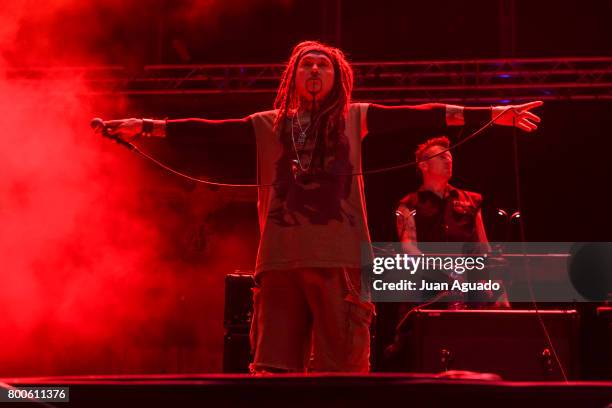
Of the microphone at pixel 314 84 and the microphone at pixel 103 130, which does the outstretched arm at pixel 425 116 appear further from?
the microphone at pixel 103 130

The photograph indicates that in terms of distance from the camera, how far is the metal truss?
22.2 feet

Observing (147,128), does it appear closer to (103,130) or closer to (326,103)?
(103,130)

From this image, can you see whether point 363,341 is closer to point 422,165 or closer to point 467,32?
point 422,165

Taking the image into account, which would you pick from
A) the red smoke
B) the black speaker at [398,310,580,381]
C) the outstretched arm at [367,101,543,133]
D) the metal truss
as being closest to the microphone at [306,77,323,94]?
the outstretched arm at [367,101,543,133]

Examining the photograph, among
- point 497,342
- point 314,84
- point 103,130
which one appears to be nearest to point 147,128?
point 103,130

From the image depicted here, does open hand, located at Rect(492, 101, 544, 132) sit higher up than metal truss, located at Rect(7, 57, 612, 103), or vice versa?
metal truss, located at Rect(7, 57, 612, 103)

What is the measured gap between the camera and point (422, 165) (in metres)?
5.86

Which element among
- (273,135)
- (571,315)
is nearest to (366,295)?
(273,135)

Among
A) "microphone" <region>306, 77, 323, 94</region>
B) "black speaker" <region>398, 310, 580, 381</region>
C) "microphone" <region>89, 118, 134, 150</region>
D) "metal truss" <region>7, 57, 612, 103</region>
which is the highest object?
"metal truss" <region>7, 57, 612, 103</region>

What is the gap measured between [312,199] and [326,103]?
43 centimetres

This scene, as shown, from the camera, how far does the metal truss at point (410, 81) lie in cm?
677

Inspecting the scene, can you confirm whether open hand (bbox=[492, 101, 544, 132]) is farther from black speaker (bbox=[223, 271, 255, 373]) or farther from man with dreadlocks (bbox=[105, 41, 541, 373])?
black speaker (bbox=[223, 271, 255, 373])

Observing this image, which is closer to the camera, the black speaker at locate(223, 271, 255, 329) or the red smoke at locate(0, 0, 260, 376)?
the black speaker at locate(223, 271, 255, 329)

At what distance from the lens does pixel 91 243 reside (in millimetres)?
7871
